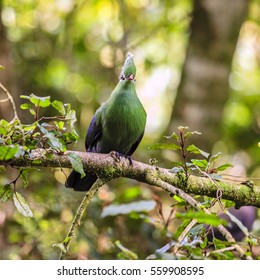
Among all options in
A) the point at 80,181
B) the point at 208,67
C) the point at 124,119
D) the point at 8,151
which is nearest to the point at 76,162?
the point at 8,151

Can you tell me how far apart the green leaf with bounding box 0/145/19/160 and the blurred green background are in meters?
1.61

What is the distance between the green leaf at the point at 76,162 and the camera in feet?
6.33

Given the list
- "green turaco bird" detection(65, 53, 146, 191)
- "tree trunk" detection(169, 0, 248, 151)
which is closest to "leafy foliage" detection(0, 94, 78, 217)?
"green turaco bird" detection(65, 53, 146, 191)

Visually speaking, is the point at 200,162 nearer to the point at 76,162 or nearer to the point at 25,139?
the point at 76,162

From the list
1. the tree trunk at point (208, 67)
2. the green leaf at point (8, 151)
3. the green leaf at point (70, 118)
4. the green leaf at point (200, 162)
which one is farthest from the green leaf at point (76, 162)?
the tree trunk at point (208, 67)

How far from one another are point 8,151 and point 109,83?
11.6 feet

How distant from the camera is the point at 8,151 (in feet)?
5.77

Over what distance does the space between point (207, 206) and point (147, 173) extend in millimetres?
313

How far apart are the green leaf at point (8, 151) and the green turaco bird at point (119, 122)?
3.65 feet

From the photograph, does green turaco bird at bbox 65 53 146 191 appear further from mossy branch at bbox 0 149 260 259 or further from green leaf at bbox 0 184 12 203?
green leaf at bbox 0 184 12 203
